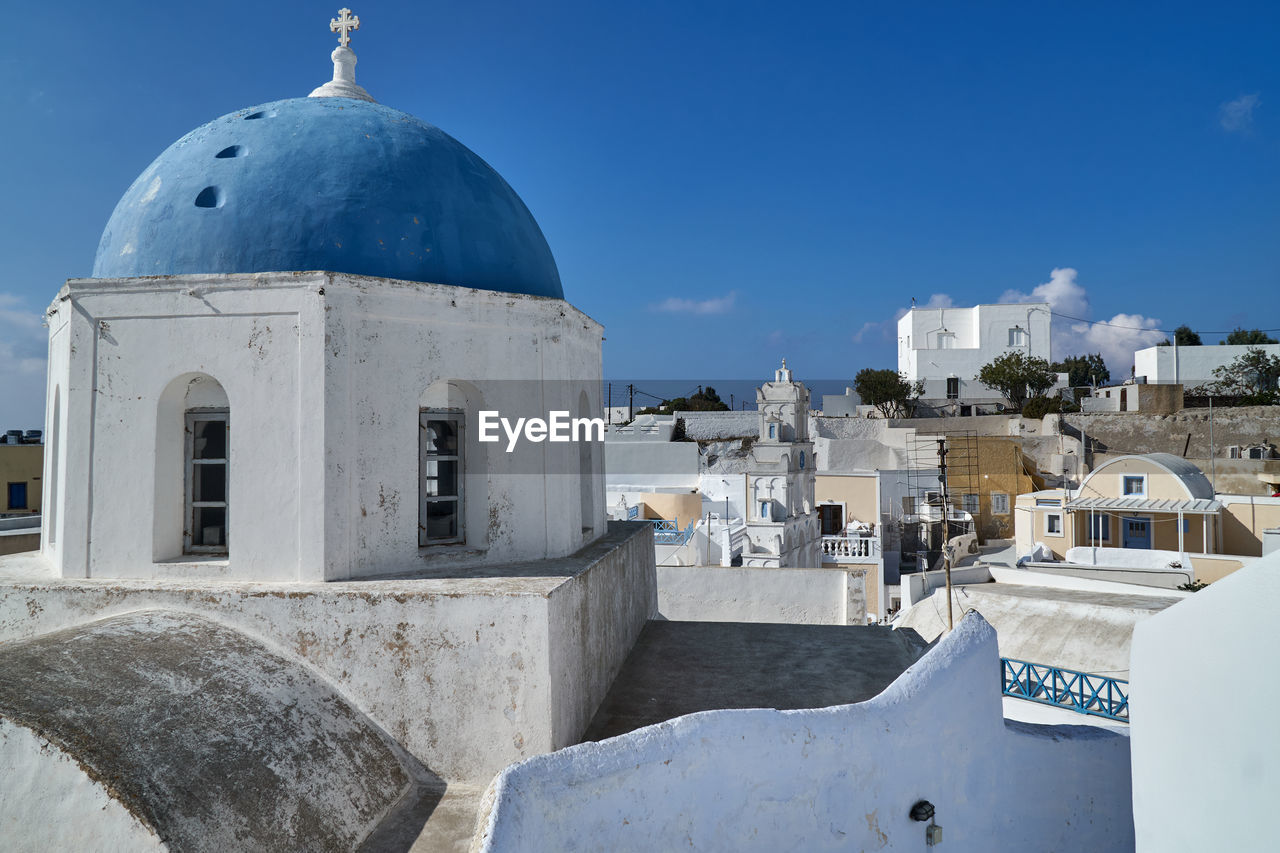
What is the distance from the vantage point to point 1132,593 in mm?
12508

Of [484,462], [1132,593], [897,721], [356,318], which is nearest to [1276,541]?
[1132,593]

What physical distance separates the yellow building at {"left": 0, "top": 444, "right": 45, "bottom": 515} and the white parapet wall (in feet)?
61.8

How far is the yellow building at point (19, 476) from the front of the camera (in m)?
17.8

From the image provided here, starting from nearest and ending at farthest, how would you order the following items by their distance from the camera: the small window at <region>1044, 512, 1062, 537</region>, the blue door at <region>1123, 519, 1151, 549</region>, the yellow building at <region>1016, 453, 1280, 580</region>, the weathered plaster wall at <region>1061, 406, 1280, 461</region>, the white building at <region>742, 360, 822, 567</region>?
the yellow building at <region>1016, 453, 1280, 580</region> → the white building at <region>742, 360, 822, 567</region> → the blue door at <region>1123, 519, 1151, 549</region> → the small window at <region>1044, 512, 1062, 537</region> → the weathered plaster wall at <region>1061, 406, 1280, 461</region>

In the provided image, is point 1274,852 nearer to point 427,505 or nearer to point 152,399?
point 427,505

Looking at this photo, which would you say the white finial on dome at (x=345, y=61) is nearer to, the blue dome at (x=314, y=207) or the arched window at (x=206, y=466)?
the blue dome at (x=314, y=207)

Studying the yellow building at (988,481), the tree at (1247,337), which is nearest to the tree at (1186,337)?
the tree at (1247,337)

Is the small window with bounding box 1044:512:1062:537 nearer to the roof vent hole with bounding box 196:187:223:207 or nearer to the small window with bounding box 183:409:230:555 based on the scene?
the small window with bounding box 183:409:230:555

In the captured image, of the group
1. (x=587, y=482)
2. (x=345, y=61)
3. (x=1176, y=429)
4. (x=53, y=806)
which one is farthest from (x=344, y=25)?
(x=1176, y=429)

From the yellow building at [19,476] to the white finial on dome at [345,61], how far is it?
1478 cm

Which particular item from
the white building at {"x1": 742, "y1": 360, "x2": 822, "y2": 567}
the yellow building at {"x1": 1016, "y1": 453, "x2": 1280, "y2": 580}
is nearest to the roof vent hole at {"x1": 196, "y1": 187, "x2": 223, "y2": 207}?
the white building at {"x1": 742, "y1": 360, "x2": 822, "y2": 567}

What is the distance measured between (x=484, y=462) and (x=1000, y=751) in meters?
4.00

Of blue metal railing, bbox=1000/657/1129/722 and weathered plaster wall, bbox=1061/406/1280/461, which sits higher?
weathered plaster wall, bbox=1061/406/1280/461

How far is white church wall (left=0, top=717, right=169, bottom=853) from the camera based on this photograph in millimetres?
3416
